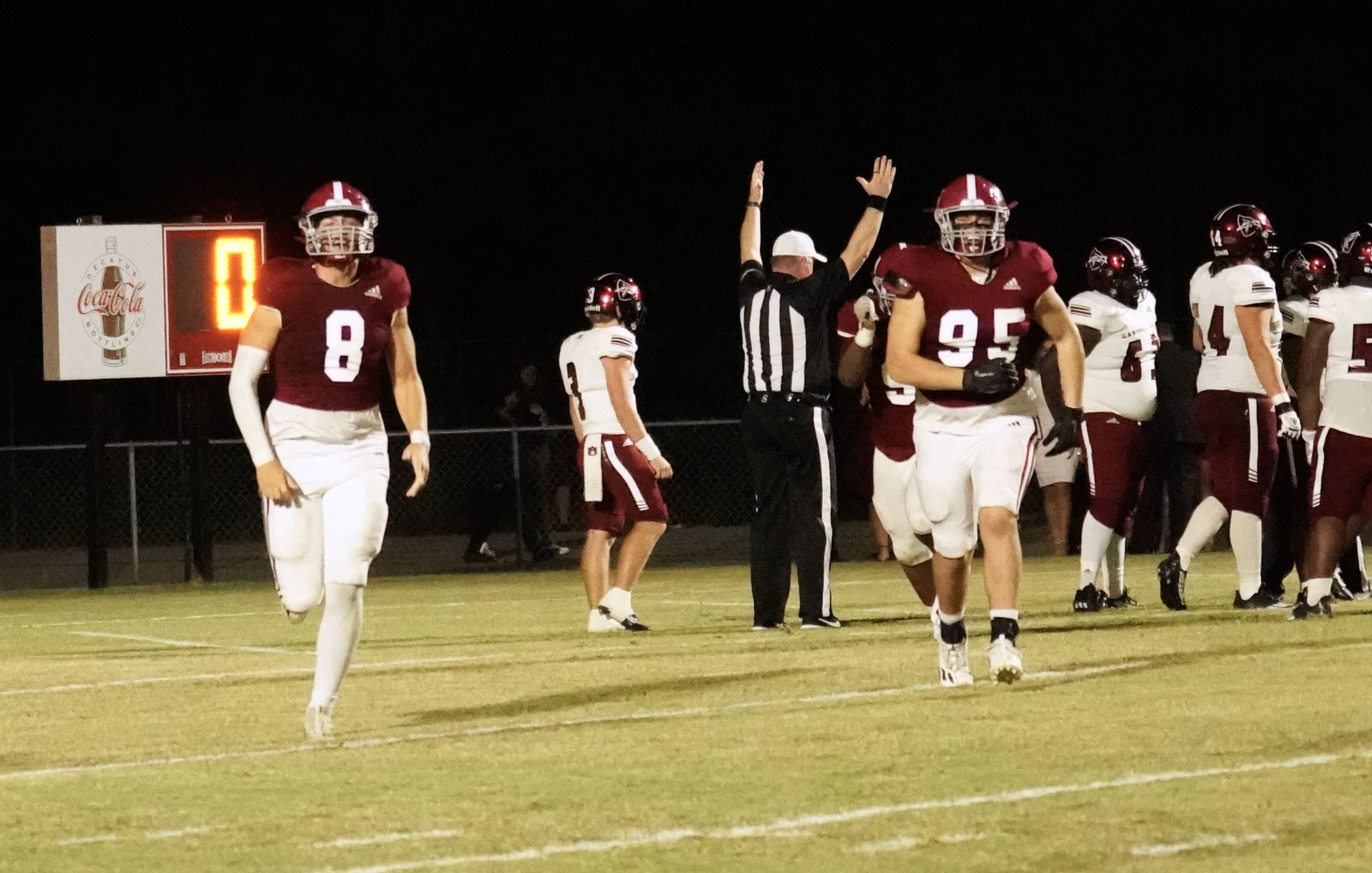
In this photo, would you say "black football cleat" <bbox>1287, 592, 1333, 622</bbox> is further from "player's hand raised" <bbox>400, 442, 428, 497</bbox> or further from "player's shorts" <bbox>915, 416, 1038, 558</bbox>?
"player's hand raised" <bbox>400, 442, 428, 497</bbox>

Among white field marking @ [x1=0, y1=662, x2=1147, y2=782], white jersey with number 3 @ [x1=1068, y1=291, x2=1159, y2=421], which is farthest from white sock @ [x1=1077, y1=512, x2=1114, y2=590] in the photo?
white field marking @ [x1=0, y1=662, x2=1147, y2=782]

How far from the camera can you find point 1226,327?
1180 centimetres

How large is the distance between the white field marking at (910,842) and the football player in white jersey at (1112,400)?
6.77m

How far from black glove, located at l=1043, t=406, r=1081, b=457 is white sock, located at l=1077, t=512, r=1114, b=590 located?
281 centimetres

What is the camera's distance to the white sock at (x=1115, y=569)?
12391 mm

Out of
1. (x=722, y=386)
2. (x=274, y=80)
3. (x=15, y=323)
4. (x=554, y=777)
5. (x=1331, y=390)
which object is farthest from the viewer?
(x=274, y=80)

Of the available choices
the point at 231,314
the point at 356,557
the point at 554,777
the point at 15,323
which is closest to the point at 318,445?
Answer: the point at 356,557

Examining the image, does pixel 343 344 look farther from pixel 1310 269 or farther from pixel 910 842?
pixel 1310 269

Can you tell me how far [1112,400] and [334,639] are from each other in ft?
18.9

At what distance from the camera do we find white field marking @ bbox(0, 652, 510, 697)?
9797mm

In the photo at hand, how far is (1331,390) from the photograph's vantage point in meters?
11.0

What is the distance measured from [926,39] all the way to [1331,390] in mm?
20917

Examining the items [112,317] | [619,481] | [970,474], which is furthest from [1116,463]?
[112,317]

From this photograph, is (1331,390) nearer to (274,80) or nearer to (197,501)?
(197,501)
